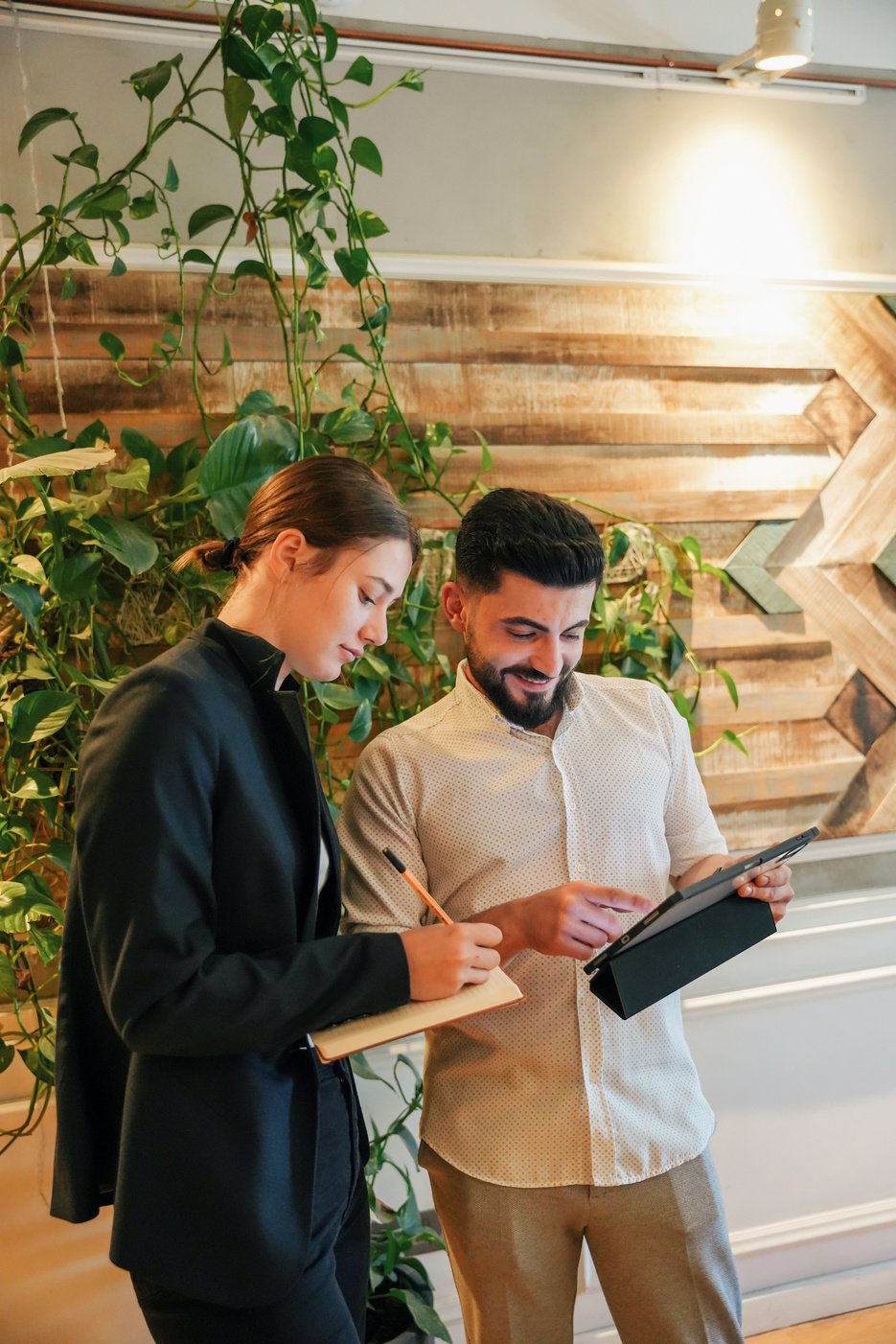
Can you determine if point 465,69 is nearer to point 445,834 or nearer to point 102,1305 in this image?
point 445,834

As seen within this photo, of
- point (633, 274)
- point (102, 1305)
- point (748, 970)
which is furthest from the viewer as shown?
point (748, 970)

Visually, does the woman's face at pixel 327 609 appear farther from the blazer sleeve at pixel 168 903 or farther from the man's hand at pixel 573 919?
the man's hand at pixel 573 919

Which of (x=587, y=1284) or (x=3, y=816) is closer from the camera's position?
(x=3, y=816)

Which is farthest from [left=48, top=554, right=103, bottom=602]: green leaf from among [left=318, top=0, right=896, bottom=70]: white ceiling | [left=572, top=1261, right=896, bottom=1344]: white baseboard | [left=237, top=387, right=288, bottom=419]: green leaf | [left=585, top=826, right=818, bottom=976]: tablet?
[left=572, top=1261, right=896, bottom=1344]: white baseboard

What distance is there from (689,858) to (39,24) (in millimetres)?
1727

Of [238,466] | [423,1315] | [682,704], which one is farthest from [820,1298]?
[238,466]

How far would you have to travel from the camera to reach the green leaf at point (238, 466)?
1.79 metres

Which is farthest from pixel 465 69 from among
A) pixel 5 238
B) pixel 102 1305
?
pixel 102 1305

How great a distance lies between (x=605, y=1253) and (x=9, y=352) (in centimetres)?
155

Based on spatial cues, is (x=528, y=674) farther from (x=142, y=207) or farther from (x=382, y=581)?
(x=142, y=207)

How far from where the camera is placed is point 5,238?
2.00 meters

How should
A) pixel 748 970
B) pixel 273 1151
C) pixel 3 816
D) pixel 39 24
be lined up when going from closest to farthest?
pixel 273 1151 → pixel 3 816 → pixel 39 24 → pixel 748 970

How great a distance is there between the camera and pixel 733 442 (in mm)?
2459

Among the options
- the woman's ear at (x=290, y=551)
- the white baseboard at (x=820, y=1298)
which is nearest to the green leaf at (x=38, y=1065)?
the woman's ear at (x=290, y=551)
